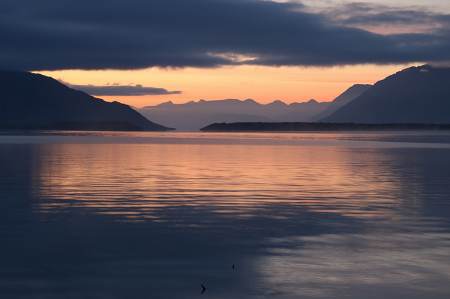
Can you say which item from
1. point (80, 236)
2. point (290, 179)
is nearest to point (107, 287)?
point (80, 236)

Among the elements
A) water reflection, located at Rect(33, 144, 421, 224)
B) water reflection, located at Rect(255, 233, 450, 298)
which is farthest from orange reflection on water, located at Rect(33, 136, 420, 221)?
water reflection, located at Rect(255, 233, 450, 298)

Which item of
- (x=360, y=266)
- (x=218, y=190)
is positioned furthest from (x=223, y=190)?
(x=360, y=266)

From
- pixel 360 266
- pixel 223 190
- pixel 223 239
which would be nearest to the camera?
pixel 360 266

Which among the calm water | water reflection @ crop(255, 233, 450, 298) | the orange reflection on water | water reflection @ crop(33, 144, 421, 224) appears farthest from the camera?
water reflection @ crop(33, 144, 421, 224)

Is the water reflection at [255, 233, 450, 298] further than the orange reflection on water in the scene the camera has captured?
No

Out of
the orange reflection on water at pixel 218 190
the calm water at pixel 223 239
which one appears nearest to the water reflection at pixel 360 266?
the calm water at pixel 223 239

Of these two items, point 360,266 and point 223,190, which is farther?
point 223,190

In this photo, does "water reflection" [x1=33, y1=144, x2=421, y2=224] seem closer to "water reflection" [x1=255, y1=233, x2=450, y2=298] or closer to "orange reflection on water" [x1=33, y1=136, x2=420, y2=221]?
"orange reflection on water" [x1=33, y1=136, x2=420, y2=221]

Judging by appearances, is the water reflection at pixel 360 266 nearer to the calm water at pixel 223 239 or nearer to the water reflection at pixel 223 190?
the calm water at pixel 223 239

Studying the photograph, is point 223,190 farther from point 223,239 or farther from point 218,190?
point 223,239

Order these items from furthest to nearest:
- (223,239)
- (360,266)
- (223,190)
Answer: (223,190) → (223,239) → (360,266)

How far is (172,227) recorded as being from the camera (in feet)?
53.1

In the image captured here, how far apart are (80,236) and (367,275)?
753cm

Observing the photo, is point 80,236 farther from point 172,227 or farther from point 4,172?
point 4,172
